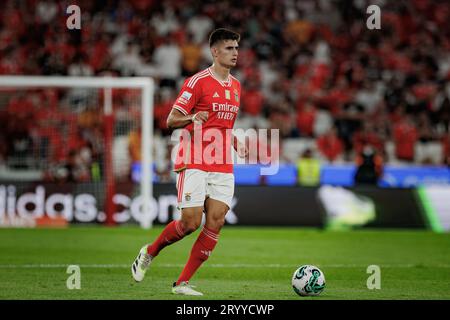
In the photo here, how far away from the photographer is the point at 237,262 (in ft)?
39.5

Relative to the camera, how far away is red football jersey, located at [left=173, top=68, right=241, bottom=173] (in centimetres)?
855

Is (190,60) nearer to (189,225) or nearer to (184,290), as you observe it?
(189,225)

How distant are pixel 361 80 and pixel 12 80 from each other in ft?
32.4

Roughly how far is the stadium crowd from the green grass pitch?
13.2 feet

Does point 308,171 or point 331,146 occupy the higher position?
point 331,146

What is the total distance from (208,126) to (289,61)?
15.9 meters

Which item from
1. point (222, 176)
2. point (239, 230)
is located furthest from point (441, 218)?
point (222, 176)

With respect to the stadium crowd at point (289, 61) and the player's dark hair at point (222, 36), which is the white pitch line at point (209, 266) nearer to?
the player's dark hair at point (222, 36)

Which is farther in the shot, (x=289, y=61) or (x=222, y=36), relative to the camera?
(x=289, y=61)

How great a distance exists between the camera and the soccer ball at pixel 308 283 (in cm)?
830

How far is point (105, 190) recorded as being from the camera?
18641 mm

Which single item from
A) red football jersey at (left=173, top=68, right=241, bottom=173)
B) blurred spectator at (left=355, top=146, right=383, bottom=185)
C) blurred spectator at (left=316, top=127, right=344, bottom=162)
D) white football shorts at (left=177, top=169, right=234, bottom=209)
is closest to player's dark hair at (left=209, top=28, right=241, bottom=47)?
red football jersey at (left=173, top=68, right=241, bottom=173)

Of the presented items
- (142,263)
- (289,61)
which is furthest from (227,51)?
(289,61)

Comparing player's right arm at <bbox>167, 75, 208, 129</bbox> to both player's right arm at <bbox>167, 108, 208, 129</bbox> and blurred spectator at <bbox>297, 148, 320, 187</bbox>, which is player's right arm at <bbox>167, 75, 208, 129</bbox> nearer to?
player's right arm at <bbox>167, 108, 208, 129</bbox>
